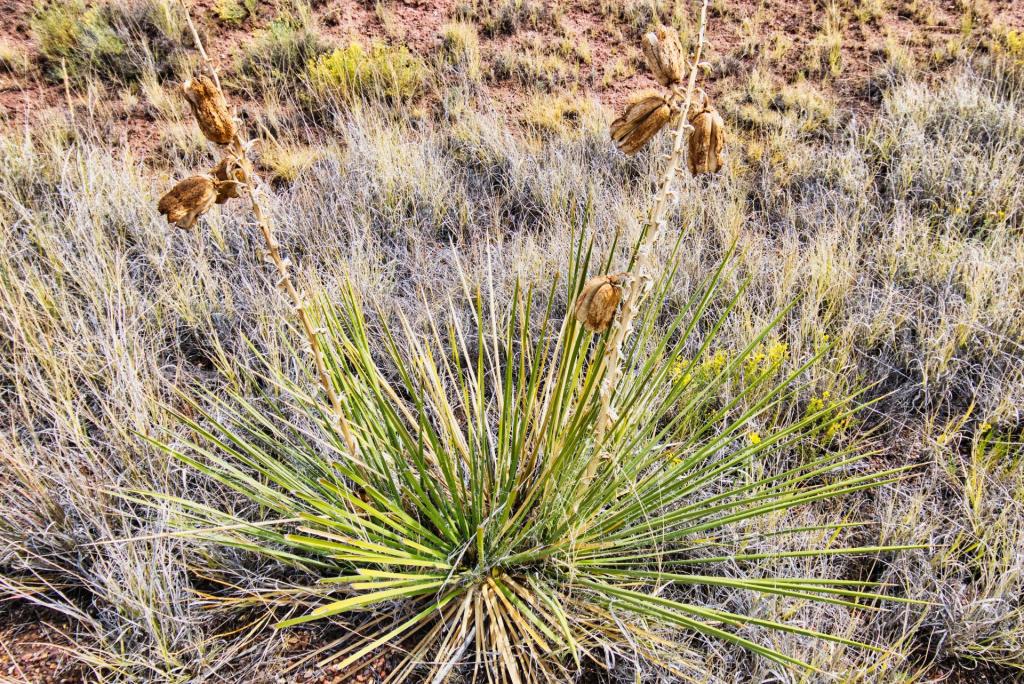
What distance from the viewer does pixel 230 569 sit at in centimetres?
164

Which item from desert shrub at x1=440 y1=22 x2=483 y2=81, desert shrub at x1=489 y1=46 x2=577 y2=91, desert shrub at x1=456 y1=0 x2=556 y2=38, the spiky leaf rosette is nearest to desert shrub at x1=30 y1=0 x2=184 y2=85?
desert shrub at x1=440 y1=22 x2=483 y2=81

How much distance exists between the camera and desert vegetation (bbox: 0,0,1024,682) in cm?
145

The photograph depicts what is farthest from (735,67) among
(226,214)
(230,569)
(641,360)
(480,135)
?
(230,569)

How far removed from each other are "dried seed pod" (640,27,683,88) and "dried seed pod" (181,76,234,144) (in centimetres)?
66

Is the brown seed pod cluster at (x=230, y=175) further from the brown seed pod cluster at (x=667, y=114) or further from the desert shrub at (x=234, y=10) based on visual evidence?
the desert shrub at (x=234, y=10)

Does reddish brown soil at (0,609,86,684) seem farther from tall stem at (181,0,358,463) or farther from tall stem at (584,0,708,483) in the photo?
tall stem at (584,0,708,483)

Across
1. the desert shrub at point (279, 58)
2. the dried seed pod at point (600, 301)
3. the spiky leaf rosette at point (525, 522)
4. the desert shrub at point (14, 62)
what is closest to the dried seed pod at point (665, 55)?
the dried seed pod at point (600, 301)

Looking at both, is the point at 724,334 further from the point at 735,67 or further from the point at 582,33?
the point at 582,33

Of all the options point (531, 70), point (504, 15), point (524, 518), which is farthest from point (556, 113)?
point (524, 518)

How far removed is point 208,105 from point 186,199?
15cm

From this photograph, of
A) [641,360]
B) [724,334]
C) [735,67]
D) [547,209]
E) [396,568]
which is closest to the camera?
[396,568]

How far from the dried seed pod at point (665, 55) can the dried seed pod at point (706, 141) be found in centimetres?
7

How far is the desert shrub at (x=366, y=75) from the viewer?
159 inches

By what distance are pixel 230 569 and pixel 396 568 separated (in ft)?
1.53
